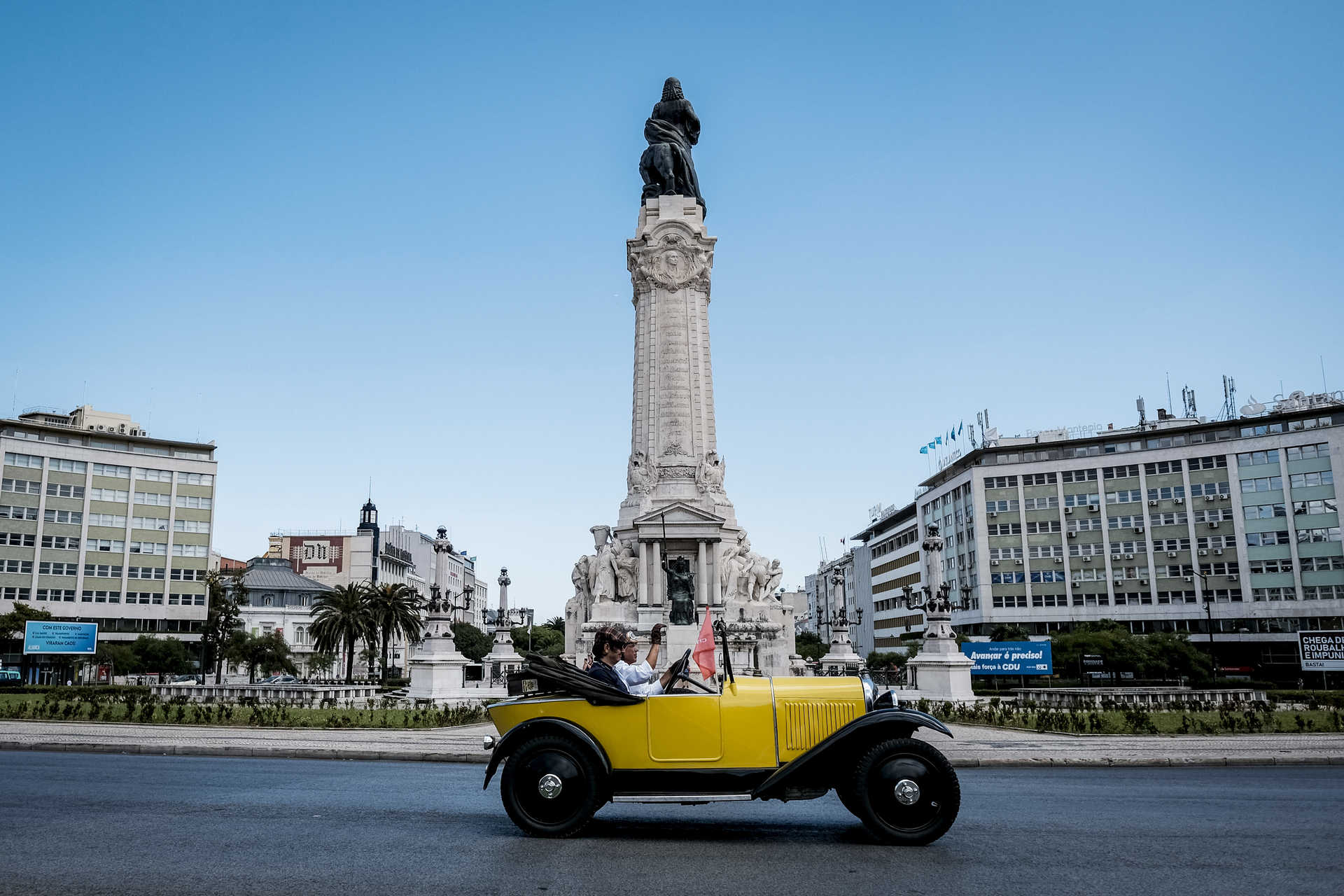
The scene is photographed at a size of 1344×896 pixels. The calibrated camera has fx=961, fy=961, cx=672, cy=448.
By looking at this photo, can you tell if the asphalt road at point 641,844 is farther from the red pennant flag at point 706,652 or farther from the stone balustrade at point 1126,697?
the stone balustrade at point 1126,697

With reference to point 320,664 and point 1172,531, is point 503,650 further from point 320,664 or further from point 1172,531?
point 1172,531

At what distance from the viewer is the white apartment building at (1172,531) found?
72.7 metres

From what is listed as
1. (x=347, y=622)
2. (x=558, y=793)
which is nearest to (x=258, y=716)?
(x=558, y=793)

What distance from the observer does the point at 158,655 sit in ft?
213

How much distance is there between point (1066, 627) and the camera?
78.9 m

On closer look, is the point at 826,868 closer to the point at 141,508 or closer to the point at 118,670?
the point at 118,670

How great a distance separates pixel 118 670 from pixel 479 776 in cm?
6109

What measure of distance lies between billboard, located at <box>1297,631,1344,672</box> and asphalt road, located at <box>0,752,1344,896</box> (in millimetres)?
31958

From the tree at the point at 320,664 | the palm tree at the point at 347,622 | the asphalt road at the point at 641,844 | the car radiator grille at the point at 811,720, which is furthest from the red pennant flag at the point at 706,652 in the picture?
the tree at the point at 320,664

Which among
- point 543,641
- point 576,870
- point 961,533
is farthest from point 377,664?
point 576,870

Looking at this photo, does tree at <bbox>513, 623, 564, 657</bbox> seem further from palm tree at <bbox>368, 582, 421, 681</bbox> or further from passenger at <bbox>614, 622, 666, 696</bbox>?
passenger at <bbox>614, 622, 666, 696</bbox>

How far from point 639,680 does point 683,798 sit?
117cm

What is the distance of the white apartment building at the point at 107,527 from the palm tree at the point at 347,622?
21.6 m

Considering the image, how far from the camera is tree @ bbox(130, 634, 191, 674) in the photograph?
64812mm
